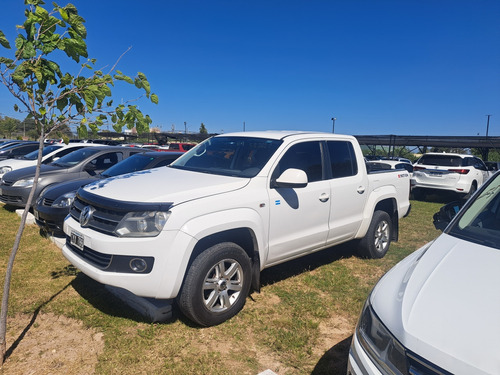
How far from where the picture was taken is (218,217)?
3221 millimetres

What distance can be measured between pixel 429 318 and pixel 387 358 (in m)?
0.29

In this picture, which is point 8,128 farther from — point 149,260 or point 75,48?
point 149,260

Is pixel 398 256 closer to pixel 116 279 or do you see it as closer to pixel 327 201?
pixel 327 201

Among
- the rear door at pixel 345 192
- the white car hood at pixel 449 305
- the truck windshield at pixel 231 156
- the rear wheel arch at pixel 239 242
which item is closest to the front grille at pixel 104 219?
the rear wheel arch at pixel 239 242

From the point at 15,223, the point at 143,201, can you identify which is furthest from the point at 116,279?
the point at 15,223

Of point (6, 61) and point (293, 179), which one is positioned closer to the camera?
point (6, 61)

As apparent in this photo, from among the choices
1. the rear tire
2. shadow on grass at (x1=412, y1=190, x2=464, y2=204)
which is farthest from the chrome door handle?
the rear tire

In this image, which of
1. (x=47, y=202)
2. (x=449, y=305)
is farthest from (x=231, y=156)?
(x=47, y=202)

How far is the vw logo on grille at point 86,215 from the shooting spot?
10.9 feet

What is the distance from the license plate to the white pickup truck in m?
0.01

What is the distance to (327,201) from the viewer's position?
4340mm

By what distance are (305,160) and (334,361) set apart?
2.20 metres

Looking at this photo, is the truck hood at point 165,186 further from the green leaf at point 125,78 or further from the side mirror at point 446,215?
the side mirror at point 446,215

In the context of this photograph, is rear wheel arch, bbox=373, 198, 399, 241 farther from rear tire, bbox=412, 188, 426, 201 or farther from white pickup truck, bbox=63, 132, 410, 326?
rear tire, bbox=412, 188, 426, 201
